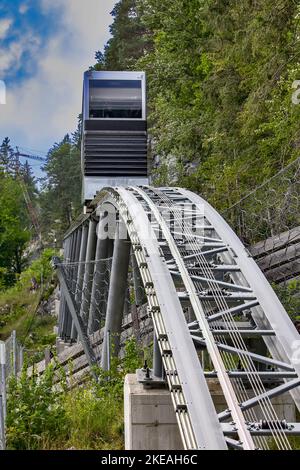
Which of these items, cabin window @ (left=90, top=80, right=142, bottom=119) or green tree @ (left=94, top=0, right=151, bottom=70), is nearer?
cabin window @ (left=90, top=80, right=142, bottom=119)

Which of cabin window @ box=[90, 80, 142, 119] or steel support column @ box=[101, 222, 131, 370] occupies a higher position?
cabin window @ box=[90, 80, 142, 119]

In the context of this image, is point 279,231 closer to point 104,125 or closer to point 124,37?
point 104,125

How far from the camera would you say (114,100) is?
72.6 ft

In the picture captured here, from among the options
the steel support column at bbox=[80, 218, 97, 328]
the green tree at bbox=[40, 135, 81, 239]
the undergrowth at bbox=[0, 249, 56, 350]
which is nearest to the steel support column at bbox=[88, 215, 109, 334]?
the steel support column at bbox=[80, 218, 97, 328]

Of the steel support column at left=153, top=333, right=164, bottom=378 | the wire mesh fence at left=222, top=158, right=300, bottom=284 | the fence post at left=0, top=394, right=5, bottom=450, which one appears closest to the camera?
the fence post at left=0, top=394, right=5, bottom=450

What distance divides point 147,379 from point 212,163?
1540 centimetres

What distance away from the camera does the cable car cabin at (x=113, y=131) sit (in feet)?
69.5

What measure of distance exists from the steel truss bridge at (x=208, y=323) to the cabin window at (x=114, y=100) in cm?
985

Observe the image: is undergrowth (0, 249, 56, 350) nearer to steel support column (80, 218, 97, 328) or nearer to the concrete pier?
steel support column (80, 218, 97, 328)

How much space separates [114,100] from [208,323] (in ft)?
49.5

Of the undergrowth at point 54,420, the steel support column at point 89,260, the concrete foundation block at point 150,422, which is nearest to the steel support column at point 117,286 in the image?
the undergrowth at point 54,420

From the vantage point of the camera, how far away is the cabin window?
72.8ft

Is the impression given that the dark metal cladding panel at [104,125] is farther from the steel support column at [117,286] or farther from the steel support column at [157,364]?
the steel support column at [157,364]

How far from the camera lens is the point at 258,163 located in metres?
18.7
